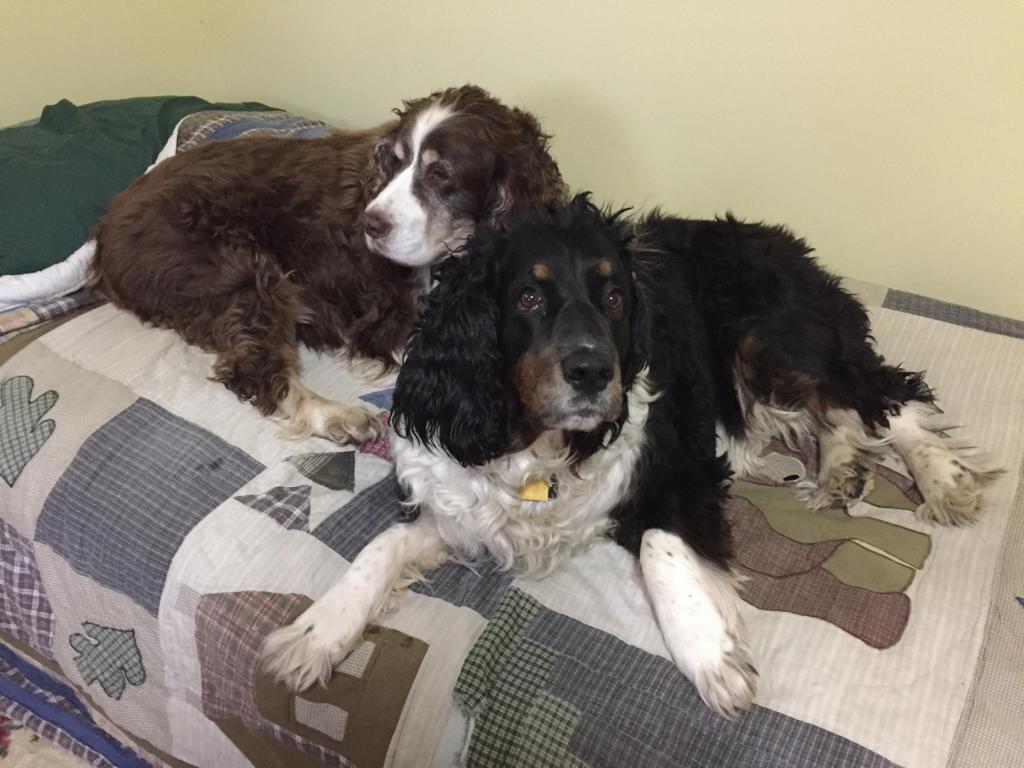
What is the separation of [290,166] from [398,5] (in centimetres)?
108

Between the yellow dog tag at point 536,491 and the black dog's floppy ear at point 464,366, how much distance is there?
11 centimetres

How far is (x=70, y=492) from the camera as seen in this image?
1.88m

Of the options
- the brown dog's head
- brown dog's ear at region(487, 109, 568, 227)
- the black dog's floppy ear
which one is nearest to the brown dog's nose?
the brown dog's head

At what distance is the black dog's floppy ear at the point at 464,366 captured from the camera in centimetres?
156

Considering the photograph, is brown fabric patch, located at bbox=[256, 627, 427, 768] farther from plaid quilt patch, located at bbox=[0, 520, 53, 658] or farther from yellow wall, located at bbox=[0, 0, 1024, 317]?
yellow wall, located at bbox=[0, 0, 1024, 317]

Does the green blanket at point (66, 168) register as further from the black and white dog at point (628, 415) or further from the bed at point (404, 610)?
the black and white dog at point (628, 415)

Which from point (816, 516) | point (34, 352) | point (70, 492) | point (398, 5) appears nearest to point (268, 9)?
point (398, 5)

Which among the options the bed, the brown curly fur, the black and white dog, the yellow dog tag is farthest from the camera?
the brown curly fur

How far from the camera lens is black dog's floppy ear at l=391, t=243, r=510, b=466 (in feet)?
5.11

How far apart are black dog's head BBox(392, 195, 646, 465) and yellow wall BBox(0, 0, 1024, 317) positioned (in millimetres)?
1248

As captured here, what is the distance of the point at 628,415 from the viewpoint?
1682 mm

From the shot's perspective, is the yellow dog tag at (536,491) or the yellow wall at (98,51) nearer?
the yellow dog tag at (536,491)

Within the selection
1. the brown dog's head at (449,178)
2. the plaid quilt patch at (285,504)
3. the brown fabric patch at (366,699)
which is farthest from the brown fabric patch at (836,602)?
the brown dog's head at (449,178)

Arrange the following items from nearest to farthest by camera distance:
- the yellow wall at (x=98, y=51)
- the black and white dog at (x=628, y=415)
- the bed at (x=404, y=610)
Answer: the bed at (x=404, y=610) < the black and white dog at (x=628, y=415) < the yellow wall at (x=98, y=51)
